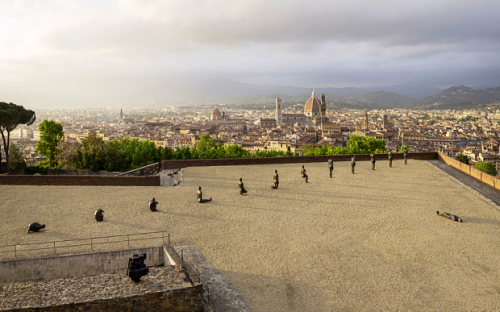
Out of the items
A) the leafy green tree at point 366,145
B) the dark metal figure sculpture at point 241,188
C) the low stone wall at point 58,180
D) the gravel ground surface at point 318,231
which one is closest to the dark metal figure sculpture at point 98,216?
the gravel ground surface at point 318,231

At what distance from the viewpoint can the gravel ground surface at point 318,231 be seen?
19.7 feet

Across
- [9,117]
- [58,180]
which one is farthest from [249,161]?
[9,117]

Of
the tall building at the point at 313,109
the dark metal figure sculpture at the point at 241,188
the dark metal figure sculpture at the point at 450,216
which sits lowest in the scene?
the dark metal figure sculpture at the point at 450,216

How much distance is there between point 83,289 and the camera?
5.25 meters

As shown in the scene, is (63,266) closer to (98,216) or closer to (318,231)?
(98,216)

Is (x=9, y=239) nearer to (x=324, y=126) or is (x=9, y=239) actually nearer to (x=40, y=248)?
(x=40, y=248)

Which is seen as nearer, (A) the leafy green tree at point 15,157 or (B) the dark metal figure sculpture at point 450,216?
(B) the dark metal figure sculpture at point 450,216

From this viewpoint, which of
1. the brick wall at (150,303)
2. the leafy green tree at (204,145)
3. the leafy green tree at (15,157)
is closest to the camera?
the brick wall at (150,303)

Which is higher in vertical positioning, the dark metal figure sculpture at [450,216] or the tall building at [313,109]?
the tall building at [313,109]

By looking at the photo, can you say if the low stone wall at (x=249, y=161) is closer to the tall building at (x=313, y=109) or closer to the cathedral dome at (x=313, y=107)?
the tall building at (x=313, y=109)

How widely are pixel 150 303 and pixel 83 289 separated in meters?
1.09

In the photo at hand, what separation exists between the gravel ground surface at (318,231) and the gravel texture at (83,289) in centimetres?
142

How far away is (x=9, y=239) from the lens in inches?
315

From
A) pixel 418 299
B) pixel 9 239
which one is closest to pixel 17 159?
pixel 9 239
